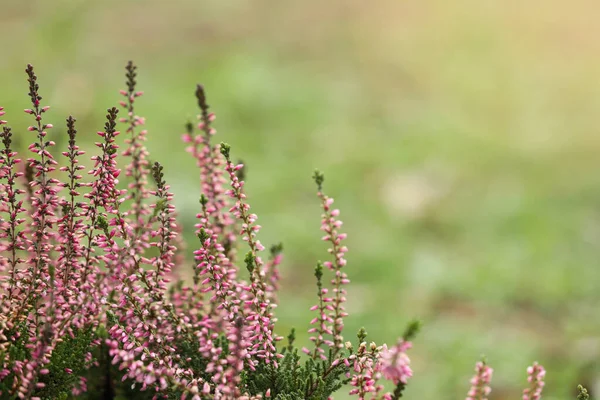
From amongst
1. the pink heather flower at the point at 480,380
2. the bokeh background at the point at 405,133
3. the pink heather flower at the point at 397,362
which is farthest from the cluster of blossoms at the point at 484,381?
the bokeh background at the point at 405,133

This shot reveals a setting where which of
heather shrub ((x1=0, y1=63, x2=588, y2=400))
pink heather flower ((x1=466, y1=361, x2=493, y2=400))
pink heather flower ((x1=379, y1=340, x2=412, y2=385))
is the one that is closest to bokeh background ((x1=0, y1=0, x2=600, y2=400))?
heather shrub ((x1=0, y1=63, x2=588, y2=400))

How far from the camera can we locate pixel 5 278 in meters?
2.40

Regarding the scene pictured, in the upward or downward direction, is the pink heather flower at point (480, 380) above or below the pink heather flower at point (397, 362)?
above

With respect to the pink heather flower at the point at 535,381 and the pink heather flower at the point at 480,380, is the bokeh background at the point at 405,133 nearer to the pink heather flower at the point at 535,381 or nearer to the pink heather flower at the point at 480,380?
the pink heather flower at the point at 535,381

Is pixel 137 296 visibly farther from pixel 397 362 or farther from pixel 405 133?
pixel 405 133

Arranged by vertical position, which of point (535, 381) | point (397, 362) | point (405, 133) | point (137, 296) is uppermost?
point (405, 133)

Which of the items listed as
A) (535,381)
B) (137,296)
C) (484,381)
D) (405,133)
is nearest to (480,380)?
(484,381)

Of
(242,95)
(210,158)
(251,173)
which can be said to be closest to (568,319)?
(251,173)

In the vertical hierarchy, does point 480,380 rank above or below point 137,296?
below

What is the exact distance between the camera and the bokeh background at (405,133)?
633cm

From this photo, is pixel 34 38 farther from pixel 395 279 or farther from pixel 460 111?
pixel 395 279

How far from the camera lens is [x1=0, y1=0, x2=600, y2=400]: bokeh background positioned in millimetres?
6332

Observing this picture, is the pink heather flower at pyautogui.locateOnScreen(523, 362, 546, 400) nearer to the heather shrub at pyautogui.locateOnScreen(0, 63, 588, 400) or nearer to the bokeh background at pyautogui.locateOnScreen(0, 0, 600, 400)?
the heather shrub at pyautogui.locateOnScreen(0, 63, 588, 400)

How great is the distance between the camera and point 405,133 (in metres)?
9.88
